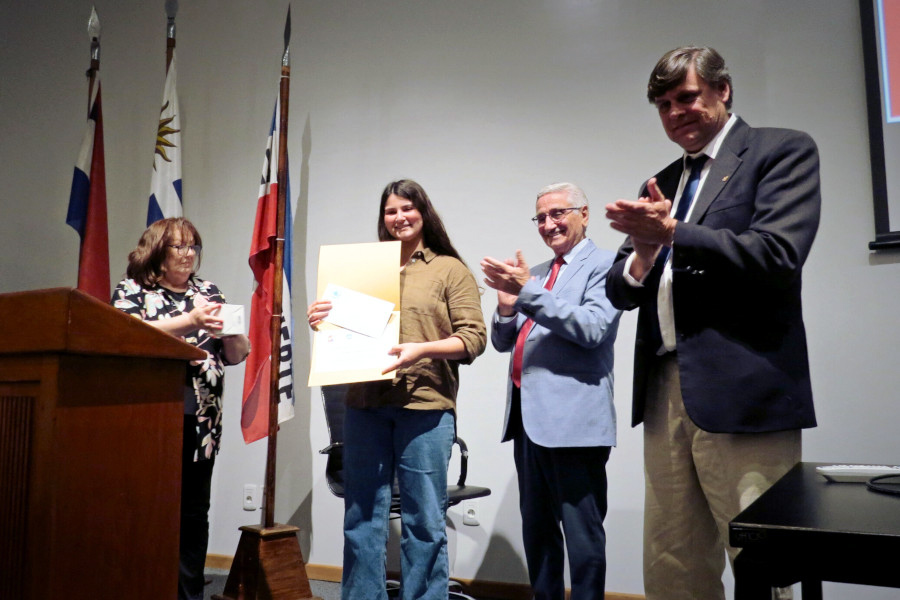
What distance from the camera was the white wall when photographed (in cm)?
277

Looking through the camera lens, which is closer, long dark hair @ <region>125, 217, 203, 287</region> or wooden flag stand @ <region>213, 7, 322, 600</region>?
long dark hair @ <region>125, 217, 203, 287</region>

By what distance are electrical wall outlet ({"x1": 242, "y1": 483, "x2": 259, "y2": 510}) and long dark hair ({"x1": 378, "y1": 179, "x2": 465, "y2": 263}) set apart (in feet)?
6.18

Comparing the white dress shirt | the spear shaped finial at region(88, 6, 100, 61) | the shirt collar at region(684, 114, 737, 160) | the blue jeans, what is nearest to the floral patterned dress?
the blue jeans

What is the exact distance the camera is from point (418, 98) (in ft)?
11.6

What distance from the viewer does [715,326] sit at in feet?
4.33

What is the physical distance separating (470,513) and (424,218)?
60.8 inches

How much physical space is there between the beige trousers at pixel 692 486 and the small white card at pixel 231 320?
133 cm

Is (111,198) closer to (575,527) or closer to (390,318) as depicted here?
(390,318)

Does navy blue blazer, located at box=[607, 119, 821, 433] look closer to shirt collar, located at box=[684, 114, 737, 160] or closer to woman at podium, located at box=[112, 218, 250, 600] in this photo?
shirt collar, located at box=[684, 114, 737, 160]

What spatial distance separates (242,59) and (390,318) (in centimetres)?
247

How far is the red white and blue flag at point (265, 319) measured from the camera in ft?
10.3

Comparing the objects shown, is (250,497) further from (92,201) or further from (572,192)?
(572,192)

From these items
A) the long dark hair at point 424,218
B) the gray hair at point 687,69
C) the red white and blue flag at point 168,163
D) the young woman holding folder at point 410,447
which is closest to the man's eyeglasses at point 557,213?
the long dark hair at point 424,218

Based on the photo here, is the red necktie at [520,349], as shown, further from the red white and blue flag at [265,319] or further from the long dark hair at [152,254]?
the red white and blue flag at [265,319]
